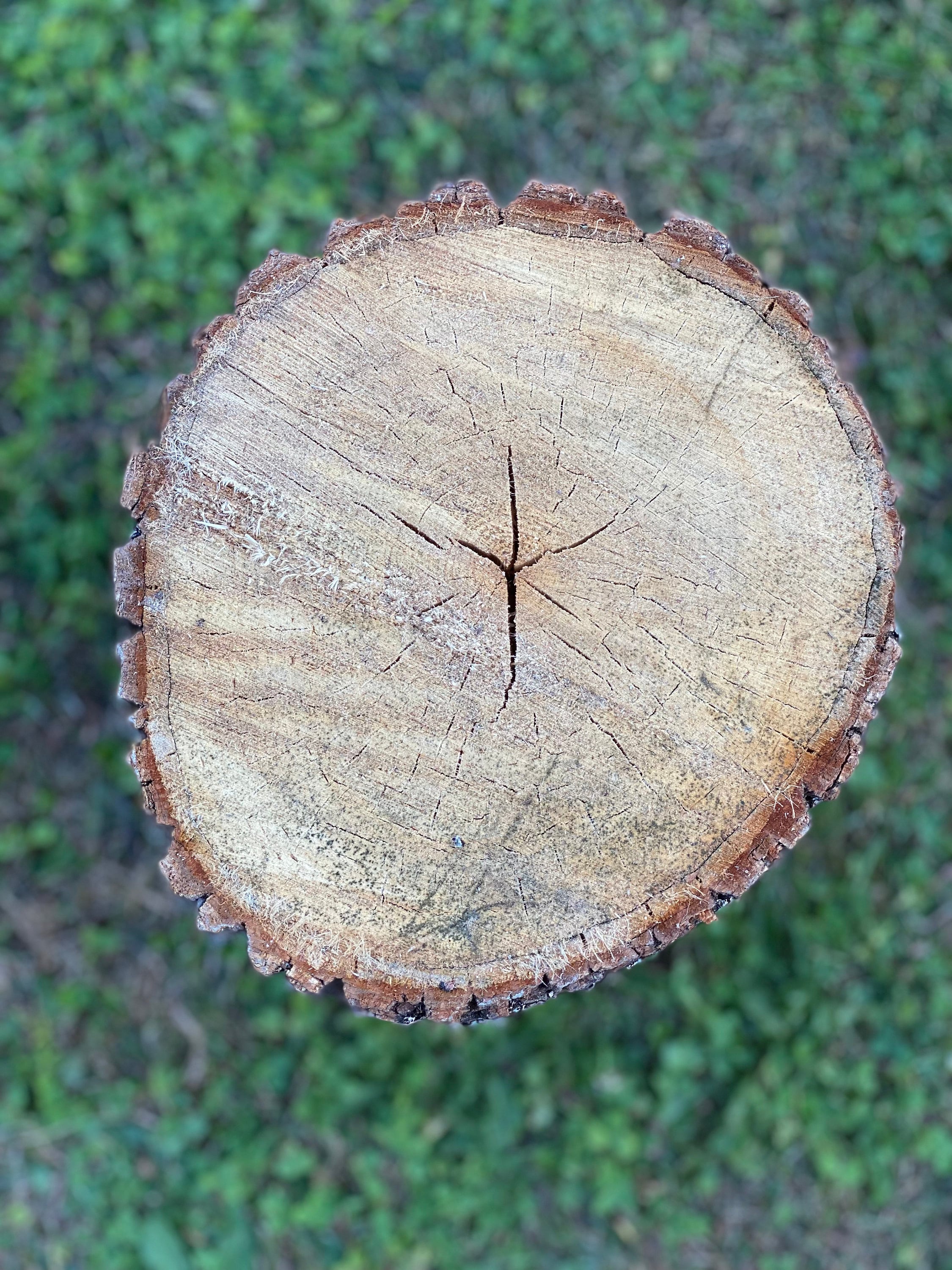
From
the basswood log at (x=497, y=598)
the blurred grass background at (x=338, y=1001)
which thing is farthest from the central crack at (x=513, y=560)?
the blurred grass background at (x=338, y=1001)

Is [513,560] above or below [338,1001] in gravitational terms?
above

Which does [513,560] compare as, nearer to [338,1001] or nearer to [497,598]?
[497,598]

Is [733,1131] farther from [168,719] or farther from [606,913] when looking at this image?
[168,719]

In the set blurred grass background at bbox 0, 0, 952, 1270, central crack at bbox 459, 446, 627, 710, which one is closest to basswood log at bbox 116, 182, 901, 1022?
central crack at bbox 459, 446, 627, 710

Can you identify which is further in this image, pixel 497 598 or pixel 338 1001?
pixel 338 1001

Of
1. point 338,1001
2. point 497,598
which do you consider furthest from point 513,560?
point 338,1001
